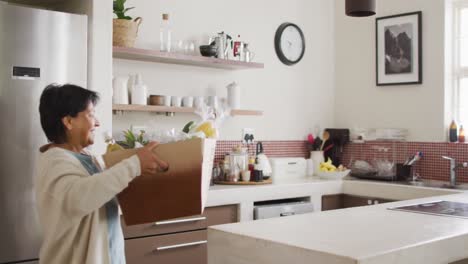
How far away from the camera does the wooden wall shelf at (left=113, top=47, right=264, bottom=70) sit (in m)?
3.77

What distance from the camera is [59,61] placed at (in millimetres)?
2904

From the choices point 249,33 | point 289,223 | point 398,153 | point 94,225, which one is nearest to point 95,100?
point 94,225

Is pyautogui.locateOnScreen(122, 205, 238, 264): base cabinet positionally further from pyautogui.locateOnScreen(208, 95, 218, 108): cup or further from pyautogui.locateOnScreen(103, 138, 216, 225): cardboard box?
pyautogui.locateOnScreen(103, 138, 216, 225): cardboard box

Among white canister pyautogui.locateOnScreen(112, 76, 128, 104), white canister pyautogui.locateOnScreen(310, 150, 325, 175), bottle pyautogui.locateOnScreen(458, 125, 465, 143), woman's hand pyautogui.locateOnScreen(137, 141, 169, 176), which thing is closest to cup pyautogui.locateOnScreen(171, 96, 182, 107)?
white canister pyautogui.locateOnScreen(112, 76, 128, 104)

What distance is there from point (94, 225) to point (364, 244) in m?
0.90

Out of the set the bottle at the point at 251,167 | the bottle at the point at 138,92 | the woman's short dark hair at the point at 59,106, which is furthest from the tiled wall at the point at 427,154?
the woman's short dark hair at the point at 59,106

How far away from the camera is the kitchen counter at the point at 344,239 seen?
172cm

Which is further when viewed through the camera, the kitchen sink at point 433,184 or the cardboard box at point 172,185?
the kitchen sink at point 433,184

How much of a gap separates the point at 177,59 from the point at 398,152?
218 centimetres

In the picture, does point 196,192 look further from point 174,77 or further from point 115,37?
point 174,77

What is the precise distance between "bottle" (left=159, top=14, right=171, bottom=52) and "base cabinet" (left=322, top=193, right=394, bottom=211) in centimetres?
170

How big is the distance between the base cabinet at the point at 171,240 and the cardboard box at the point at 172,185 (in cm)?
134

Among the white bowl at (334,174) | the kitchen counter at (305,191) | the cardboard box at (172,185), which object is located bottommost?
the kitchen counter at (305,191)

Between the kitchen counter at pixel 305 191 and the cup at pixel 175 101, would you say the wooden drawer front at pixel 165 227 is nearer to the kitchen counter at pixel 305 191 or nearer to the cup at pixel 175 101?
the kitchen counter at pixel 305 191
